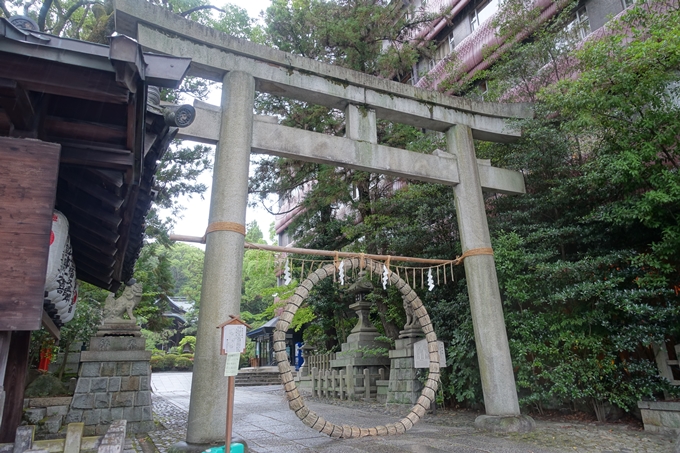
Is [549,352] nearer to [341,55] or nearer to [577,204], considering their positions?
[577,204]

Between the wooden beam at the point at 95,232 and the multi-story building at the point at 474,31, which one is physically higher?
the multi-story building at the point at 474,31

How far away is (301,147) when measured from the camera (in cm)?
668

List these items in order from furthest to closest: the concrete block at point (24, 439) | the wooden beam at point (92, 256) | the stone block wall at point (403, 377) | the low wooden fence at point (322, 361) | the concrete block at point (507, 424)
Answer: the low wooden fence at point (322, 361) < the stone block wall at point (403, 377) < the concrete block at point (507, 424) < the wooden beam at point (92, 256) < the concrete block at point (24, 439)

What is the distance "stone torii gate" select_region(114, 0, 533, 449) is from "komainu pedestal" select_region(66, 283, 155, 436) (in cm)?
388

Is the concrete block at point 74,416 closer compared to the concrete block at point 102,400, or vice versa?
the concrete block at point 74,416

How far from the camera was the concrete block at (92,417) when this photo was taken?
7777mm

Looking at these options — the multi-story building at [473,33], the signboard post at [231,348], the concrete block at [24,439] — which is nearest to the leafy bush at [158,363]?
the multi-story building at [473,33]

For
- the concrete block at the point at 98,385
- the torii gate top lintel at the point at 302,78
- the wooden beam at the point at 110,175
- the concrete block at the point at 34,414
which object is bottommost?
the concrete block at the point at 34,414

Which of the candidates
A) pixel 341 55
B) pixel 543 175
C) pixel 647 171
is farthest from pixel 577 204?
pixel 341 55

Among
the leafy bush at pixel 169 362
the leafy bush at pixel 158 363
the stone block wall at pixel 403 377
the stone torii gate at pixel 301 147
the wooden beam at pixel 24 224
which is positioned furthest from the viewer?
the leafy bush at pixel 169 362

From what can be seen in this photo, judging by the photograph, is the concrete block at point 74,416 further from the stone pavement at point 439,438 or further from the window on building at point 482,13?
the window on building at point 482,13

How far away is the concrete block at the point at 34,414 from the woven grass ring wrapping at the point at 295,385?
4.88m

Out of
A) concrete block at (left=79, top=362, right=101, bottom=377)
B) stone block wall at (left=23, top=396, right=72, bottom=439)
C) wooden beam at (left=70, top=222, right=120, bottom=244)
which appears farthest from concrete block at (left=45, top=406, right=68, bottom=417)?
wooden beam at (left=70, top=222, right=120, bottom=244)

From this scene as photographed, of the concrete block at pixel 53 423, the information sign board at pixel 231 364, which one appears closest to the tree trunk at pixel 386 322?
the concrete block at pixel 53 423
